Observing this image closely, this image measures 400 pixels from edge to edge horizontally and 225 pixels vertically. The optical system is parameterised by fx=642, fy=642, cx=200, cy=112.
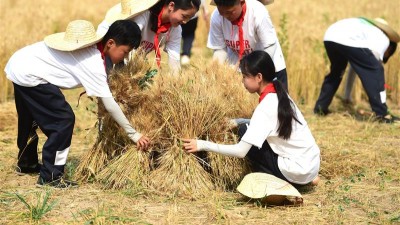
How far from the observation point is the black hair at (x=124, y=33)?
427 centimetres

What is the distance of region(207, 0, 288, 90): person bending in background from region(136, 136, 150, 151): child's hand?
1.00 metres

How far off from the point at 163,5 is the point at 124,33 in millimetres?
675

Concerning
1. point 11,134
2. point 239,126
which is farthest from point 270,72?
point 11,134

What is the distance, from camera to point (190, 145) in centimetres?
434

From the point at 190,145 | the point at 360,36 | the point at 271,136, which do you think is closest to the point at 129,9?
the point at 190,145

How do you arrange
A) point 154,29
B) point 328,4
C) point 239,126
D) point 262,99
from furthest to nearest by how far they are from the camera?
point 328,4
point 154,29
point 239,126
point 262,99

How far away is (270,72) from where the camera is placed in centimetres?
427

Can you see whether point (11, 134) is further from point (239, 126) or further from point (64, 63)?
point (239, 126)

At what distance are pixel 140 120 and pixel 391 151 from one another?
2.50m

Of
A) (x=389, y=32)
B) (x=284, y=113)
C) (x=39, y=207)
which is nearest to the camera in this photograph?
(x=39, y=207)

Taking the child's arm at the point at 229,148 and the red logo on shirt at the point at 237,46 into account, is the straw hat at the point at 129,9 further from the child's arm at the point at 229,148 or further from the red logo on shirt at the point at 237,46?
the child's arm at the point at 229,148

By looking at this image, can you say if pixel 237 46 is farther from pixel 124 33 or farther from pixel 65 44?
pixel 65 44

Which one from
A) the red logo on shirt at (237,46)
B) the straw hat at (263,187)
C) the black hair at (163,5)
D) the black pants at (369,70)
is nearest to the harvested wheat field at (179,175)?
the straw hat at (263,187)

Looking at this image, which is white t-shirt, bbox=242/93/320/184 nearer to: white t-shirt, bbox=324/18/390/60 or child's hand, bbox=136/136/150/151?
child's hand, bbox=136/136/150/151
